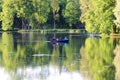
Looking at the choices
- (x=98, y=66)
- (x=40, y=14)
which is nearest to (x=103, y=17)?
(x=98, y=66)

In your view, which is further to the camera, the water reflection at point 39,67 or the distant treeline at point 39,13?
the distant treeline at point 39,13

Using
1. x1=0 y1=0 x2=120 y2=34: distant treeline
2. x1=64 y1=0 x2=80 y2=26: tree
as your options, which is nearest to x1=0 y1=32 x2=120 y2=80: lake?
x1=0 y1=0 x2=120 y2=34: distant treeline

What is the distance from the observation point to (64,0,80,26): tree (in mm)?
114250

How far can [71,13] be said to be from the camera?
11569 centimetres

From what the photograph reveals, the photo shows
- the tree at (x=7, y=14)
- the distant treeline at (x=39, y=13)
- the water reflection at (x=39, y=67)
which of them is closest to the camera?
the water reflection at (x=39, y=67)

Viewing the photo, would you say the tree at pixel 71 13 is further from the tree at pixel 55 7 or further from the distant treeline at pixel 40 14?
the tree at pixel 55 7

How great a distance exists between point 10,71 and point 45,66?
364 centimetres

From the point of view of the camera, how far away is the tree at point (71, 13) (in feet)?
375

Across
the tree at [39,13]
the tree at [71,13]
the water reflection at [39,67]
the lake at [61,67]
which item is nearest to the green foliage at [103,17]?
the lake at [61,67]

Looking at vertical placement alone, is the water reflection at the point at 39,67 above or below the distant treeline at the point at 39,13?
below

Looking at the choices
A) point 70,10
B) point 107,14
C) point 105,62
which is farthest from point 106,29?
point 70,10

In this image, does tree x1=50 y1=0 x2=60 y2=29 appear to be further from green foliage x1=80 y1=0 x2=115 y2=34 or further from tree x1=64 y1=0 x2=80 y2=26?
green foliage x1=80 y1=0 x2=115 y2=34

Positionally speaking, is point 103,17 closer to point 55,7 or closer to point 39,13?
point 55,7

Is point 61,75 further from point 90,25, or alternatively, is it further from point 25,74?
point 90,25
